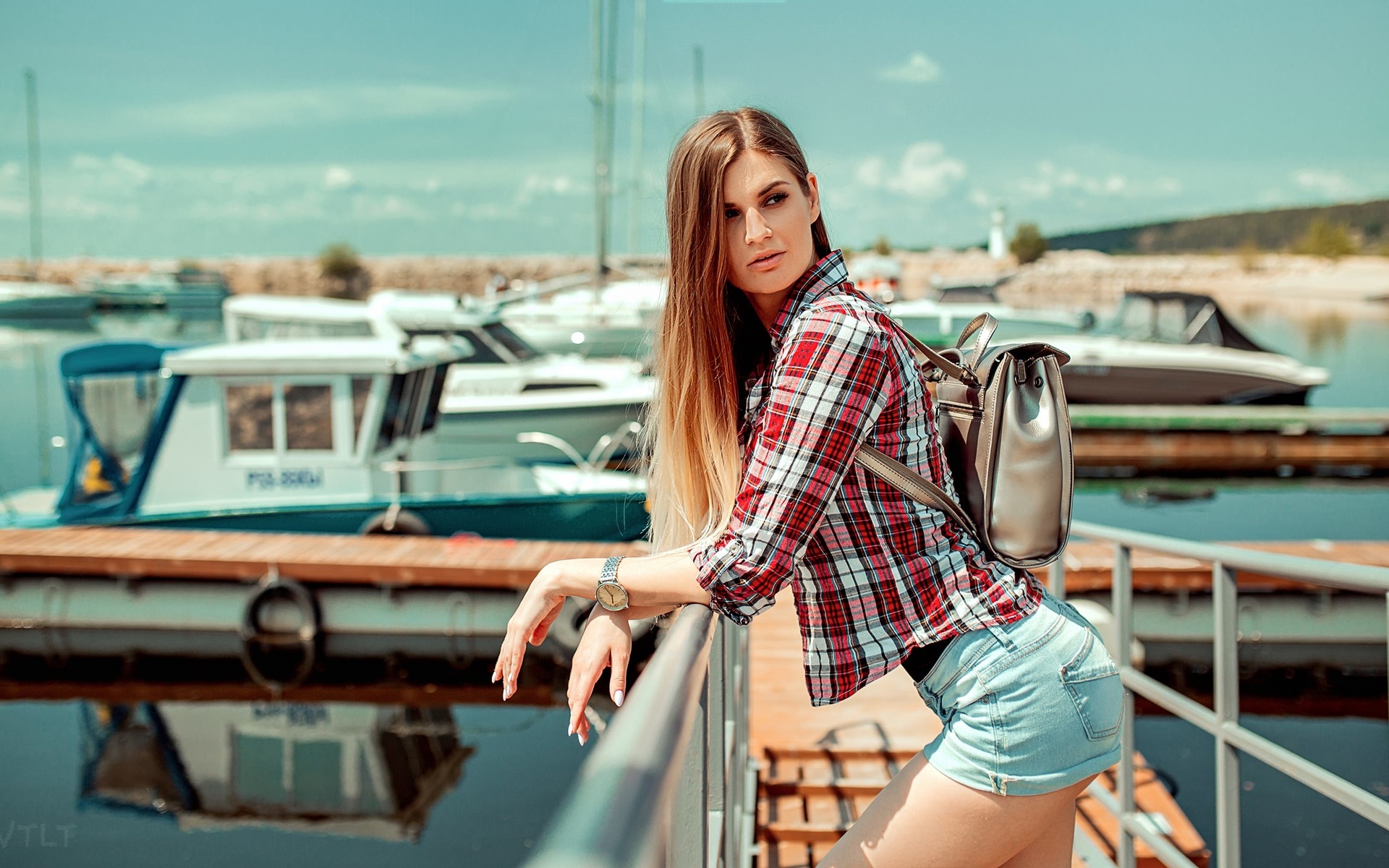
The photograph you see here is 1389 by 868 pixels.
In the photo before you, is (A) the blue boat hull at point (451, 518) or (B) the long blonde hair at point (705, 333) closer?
(B) the long blonde hair at point (705, 333)

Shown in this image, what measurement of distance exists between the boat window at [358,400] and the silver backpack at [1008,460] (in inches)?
314

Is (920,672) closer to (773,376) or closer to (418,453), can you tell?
(773,376)

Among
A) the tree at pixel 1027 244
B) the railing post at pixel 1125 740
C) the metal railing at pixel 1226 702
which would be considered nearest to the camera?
the metal railing at pixel 1226 702

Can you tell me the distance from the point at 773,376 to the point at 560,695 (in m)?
7.59

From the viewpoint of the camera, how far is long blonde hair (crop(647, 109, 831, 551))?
4.91 feet

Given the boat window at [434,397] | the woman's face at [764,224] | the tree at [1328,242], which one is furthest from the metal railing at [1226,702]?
the tree at [1328,242]

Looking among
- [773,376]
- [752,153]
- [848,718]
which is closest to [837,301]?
[773,376]

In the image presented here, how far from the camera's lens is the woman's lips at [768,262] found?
149 centimetres

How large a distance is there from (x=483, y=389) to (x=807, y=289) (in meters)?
12.5

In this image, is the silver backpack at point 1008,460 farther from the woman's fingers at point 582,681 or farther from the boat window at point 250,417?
the boat window at point 250,417

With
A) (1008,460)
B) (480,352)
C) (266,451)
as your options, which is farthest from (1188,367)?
(1008,460)

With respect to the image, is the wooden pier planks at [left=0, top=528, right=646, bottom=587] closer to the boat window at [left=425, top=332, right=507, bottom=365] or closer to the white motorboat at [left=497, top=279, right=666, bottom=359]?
the boat window at [left=425, top=332, right=507, bottom=365]

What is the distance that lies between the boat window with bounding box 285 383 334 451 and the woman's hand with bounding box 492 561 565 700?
314 inches

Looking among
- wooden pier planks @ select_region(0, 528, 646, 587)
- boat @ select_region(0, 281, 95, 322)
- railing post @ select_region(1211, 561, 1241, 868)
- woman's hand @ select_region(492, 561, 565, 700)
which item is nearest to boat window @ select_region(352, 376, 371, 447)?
wooden pier planks @ select_region(0, 528, 646, 587)
